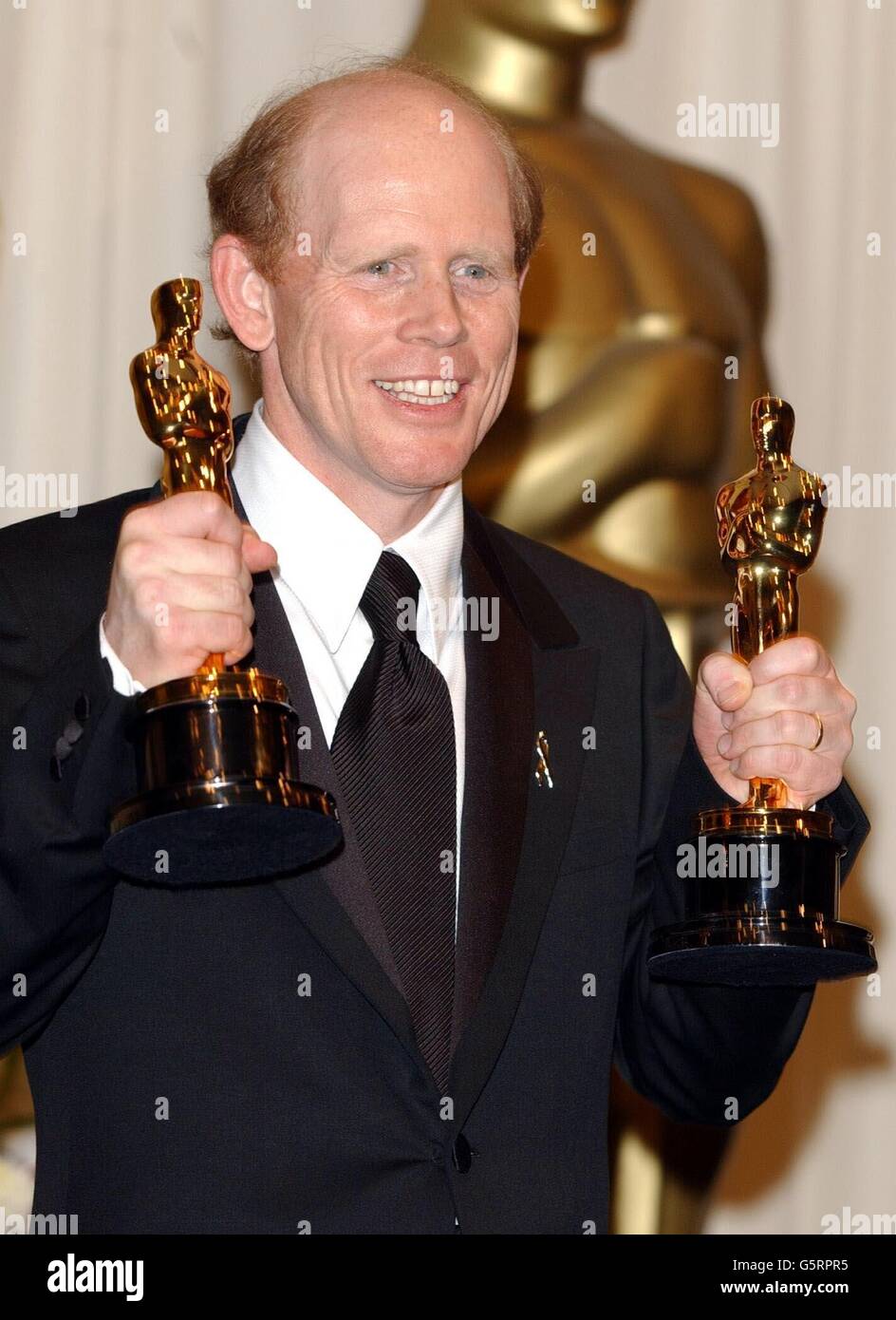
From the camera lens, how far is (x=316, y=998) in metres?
1.63

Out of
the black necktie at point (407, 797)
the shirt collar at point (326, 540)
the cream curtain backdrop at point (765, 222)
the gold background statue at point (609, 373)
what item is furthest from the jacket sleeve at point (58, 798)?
the gold background statue at point (609, 373)

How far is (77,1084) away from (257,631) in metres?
0.41

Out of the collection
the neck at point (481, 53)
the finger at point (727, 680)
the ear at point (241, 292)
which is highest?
the neck at point (481, 53)

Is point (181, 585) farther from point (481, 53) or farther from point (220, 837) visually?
point (481, 53)

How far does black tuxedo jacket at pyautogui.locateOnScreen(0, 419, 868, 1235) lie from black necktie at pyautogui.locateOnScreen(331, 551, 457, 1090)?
19 mm

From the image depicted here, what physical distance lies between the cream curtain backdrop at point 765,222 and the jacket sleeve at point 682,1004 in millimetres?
849

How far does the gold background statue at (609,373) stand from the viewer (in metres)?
2.65

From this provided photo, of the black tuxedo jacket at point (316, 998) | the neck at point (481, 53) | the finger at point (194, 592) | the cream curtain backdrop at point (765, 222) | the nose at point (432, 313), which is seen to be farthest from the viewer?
the neck at point (481, 53)

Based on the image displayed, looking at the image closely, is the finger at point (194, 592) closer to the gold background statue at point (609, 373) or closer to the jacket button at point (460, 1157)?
the jacket button at point (460, 1157)

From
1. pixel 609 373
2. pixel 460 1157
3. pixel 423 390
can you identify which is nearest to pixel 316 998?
pixel 460 1157

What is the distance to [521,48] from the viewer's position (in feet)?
8.76

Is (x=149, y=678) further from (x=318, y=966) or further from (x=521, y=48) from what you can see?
(x=521, y=48)

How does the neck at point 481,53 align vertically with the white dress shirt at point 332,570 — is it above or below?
above

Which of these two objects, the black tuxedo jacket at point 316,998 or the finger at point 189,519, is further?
the black tuxedo jacket at point 316,998
